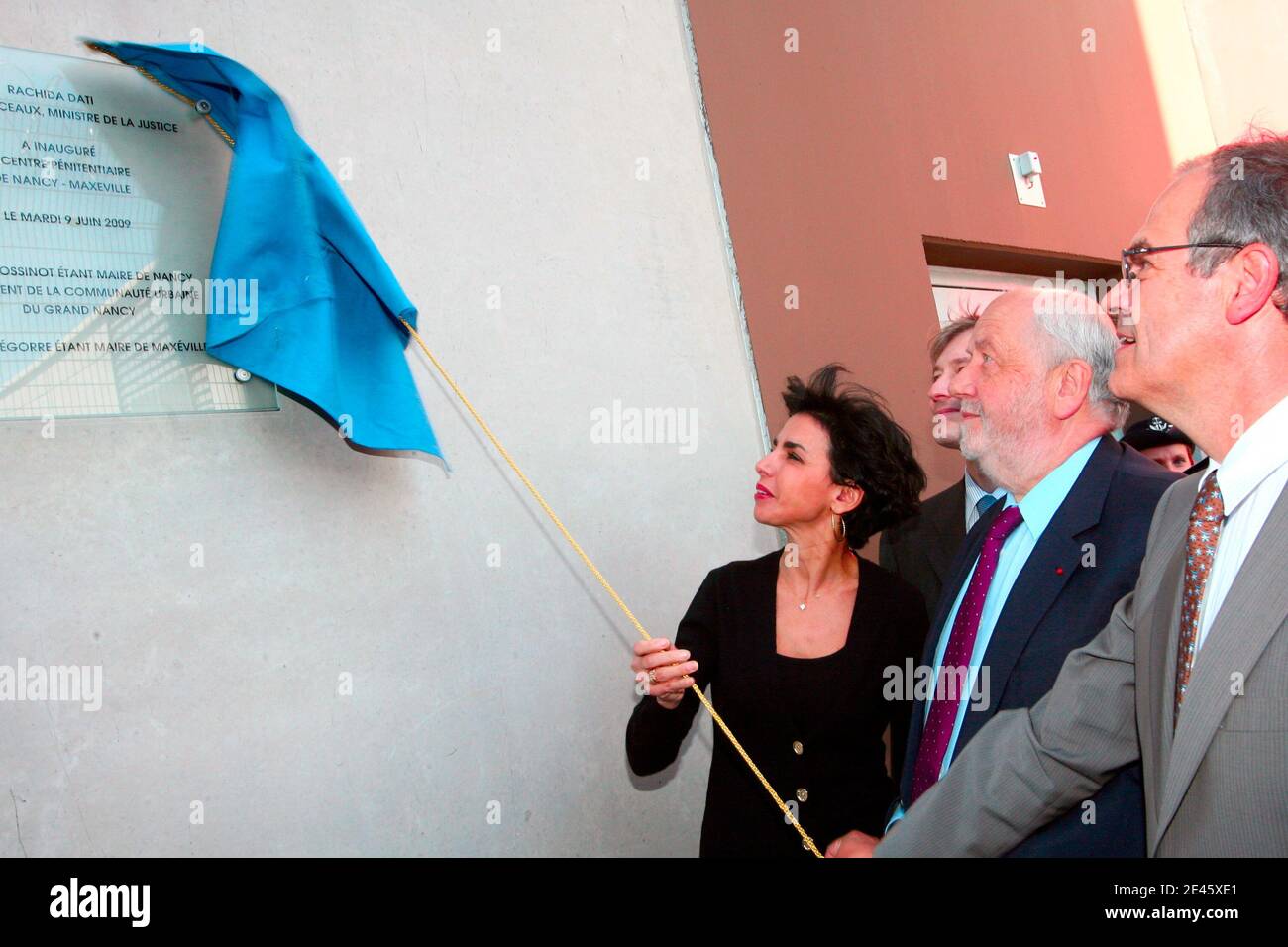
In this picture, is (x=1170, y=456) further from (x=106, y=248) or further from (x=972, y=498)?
(x=106, y=248)

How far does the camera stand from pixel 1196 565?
1.30m

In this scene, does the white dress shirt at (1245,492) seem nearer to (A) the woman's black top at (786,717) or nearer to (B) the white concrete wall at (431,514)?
(A) the woman's black top at (786,717)

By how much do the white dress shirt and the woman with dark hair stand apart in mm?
992

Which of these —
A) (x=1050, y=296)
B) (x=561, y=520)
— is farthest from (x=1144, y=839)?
(x=561, y=520)

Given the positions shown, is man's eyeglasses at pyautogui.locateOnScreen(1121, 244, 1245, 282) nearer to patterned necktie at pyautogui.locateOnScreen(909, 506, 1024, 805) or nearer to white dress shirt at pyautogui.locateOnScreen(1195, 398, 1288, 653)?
white dress shirt at pyautogui.locateOnScreen(1195, 398, 1288, 653)

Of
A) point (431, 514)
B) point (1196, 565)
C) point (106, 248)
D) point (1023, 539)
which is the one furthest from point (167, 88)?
point (1196, 565)

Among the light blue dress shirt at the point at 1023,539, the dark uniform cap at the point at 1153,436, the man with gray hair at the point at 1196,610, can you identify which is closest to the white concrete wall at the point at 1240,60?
the dark uniform cap at the point at 1153,436

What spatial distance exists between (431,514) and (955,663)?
1.21m

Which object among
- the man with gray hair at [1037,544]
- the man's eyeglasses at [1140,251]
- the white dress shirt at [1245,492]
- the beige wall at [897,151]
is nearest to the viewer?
the white dress shirt at [1245,492]

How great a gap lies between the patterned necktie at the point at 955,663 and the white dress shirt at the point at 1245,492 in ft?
1.85

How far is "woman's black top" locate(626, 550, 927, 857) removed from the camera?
2.14 m

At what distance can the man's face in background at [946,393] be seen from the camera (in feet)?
8.74
